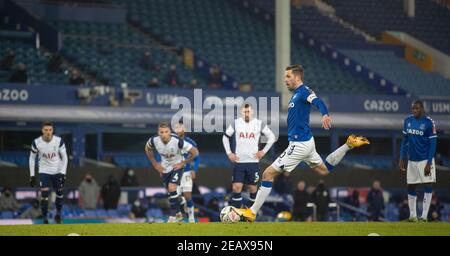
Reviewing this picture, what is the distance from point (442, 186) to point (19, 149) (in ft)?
48.8

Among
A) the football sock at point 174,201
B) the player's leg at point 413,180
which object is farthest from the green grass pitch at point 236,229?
the football sock at point 174,201

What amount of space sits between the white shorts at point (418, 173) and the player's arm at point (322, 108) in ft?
14.3

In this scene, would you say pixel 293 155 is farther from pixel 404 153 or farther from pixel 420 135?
pixel 420 135

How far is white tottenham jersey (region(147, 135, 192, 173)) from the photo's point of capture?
20891mm

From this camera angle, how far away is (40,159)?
20844 mm

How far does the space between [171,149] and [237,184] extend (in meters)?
1.56

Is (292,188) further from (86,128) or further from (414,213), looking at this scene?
(414,213)

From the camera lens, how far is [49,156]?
20.8 m

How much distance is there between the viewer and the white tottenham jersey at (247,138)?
21.3m

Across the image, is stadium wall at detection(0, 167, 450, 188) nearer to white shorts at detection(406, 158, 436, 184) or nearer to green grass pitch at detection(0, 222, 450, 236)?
green grass pitch at detection(0, 222, 450, 236)

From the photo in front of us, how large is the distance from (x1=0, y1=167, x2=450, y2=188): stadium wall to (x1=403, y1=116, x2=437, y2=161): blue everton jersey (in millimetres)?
14166

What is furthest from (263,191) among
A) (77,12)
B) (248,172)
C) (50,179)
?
(77,12)

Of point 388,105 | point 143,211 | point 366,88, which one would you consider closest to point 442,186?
point 388,105

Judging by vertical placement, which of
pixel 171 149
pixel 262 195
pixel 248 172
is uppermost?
pixel 171 149
